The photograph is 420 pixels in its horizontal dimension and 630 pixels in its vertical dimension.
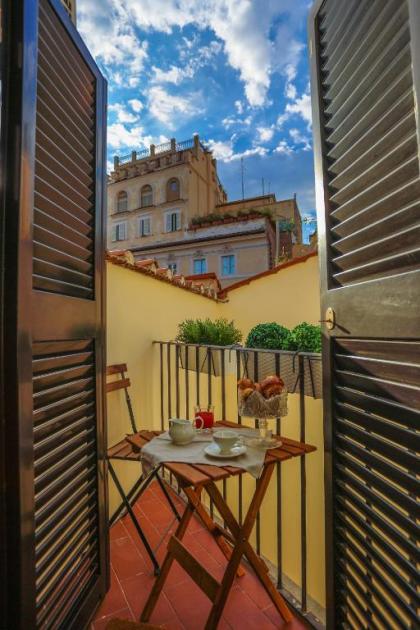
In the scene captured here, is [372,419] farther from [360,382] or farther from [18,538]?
[18,538]

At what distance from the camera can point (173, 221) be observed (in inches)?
622

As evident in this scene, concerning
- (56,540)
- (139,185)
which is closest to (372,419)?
(56,540)

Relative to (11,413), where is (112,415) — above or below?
below

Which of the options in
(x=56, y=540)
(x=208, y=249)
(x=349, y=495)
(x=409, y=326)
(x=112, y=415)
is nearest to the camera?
(x=409, y=326)

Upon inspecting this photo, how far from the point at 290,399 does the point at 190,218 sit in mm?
14185

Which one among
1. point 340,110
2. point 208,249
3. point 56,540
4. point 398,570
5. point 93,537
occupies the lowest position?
point 93,537

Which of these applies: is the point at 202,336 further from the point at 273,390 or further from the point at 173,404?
the point at 273,390

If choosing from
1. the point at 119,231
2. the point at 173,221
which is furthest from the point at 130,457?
the point at 119,231

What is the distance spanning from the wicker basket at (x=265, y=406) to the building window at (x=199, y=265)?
444 inches

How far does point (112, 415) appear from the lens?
233 cm

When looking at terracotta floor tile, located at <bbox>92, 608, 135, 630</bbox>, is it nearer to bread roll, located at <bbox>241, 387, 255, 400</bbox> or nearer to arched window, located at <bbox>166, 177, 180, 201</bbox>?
bread roll, located at <bbox>241, 387, 255, 400</bbox>

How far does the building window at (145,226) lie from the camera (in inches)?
648

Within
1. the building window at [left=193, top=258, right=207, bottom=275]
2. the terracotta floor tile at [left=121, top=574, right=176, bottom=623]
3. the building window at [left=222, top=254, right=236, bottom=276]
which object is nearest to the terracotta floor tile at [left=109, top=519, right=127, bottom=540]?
the terracotta floor tile at [left=121, top=574, right=176, bottom=623]

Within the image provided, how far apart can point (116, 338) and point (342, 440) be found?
1850mm
